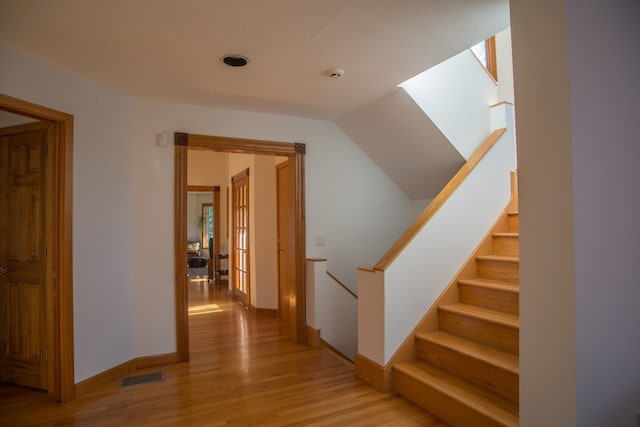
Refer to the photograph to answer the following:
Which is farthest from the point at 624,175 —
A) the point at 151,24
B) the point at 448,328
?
the point at 151,24

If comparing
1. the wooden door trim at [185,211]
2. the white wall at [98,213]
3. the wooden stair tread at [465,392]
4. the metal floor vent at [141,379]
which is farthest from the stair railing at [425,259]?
the white wall at [98,213]

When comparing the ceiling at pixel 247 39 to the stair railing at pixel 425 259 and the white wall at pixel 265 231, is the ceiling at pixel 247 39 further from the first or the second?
the white wall at pixel 265 231

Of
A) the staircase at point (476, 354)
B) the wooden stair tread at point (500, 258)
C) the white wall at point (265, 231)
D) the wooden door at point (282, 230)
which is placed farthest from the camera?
the white wall at point (265, 231)

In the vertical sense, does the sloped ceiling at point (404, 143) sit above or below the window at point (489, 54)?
below

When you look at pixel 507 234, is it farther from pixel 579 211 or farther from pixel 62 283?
pixel 62 283

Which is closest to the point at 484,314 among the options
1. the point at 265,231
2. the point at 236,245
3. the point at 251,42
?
the point at 251,42

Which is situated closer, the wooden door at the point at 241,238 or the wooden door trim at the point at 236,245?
the wooden door trim at the point at 236,245

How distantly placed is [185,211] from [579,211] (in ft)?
10.2

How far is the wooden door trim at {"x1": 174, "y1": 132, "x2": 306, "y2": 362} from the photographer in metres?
3.47

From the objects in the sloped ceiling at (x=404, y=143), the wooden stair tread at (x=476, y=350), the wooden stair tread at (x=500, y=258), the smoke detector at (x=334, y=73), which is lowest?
the wooden stair tread at (x=476, y=350)

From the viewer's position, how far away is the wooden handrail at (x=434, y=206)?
285cm

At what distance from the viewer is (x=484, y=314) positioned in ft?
8.94

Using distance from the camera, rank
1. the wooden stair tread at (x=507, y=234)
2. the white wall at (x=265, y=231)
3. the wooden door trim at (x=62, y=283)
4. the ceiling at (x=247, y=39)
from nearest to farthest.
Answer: the ceiling at (x=247, y=39)
the wooden door trim at (x=62, y=283)
the wooden stair tread at (x=507, y=234)
the white wall at (x=265, y=231)

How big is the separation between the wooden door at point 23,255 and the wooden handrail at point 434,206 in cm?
271
